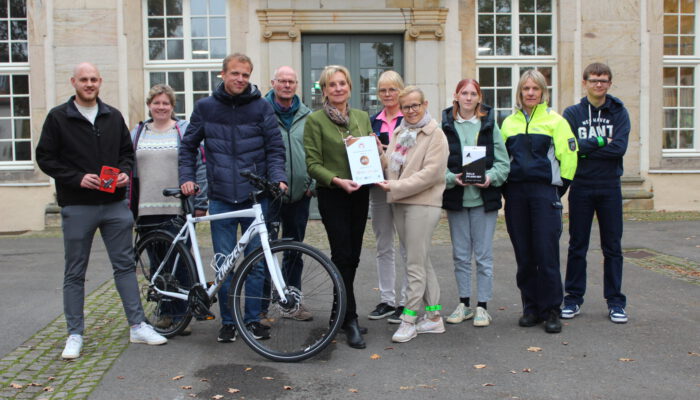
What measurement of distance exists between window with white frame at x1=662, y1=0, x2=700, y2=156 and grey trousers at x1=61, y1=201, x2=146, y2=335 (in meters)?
11.1

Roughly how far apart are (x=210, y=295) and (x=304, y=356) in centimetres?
85

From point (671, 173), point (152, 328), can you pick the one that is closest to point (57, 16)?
point (152, 328)

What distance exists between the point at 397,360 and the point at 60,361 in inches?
88.3

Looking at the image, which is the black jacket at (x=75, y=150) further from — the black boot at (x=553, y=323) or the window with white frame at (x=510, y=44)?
the window with white frame at (x=510, y=44)

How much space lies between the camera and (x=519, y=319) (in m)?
5.43

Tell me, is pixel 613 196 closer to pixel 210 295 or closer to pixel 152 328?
pixel 210 295

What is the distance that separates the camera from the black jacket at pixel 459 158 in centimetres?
521

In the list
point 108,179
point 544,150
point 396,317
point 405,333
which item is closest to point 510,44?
point 544,150

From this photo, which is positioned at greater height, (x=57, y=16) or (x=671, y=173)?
(x=57, y=16)

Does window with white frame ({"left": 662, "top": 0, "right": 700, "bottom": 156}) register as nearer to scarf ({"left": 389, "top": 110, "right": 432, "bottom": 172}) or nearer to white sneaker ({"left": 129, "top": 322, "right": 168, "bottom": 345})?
scarf ({"left": 389, "top": 110, "right": 432, "bottom": 172})

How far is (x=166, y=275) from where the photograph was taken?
16.7 feet

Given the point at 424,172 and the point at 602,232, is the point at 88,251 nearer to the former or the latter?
the point at 424,172

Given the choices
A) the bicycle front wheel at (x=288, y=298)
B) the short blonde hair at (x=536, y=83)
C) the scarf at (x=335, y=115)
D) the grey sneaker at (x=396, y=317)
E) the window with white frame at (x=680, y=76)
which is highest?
the window with white frame at (x=680, y=76)

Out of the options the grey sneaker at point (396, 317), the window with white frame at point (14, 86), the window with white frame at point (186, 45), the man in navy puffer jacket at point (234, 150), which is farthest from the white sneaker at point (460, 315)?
the window with white frame at point (14, 86)
